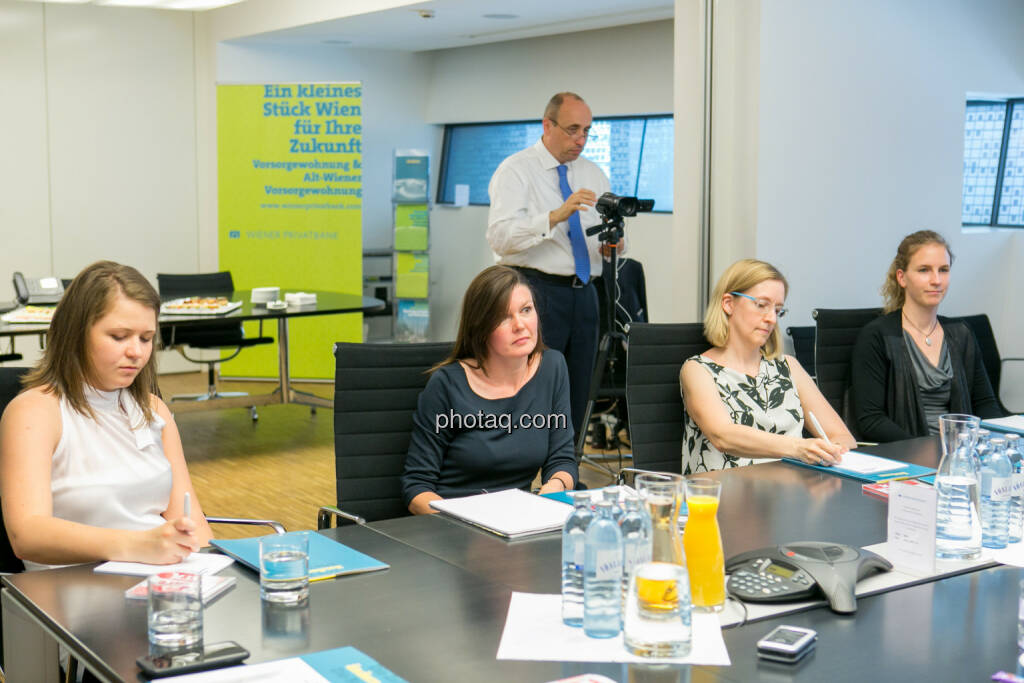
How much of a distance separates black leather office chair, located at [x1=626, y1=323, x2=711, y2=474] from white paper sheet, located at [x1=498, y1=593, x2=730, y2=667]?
165 cm

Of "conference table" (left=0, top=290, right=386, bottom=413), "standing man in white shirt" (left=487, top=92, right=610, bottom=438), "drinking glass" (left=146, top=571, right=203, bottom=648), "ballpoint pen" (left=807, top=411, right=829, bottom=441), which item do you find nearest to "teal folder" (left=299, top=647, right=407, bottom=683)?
"drinking glass" (left=146, top=571, right=203, bottom=648)

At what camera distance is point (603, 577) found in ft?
5.31

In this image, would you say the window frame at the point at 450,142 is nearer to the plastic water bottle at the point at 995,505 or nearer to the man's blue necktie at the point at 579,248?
the man's blue necktie at the point at 579,248

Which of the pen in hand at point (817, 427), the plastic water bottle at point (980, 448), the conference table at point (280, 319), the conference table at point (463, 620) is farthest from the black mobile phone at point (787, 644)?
the conference table at point (280, 319)

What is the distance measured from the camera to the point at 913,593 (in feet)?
6.16

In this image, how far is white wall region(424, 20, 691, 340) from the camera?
776 centimetres

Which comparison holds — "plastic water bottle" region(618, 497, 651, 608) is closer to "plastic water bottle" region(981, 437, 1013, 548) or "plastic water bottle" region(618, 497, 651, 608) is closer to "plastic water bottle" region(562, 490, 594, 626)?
"plastic water bottle" region(562, 490, 594, 626)

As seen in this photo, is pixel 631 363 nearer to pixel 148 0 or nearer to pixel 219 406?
pixel 219 406

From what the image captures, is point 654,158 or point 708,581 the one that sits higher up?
point 654,158

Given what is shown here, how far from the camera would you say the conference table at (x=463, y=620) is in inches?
60.4

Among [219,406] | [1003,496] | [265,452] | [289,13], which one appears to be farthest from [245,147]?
[1003,496]

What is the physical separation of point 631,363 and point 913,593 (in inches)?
62.4

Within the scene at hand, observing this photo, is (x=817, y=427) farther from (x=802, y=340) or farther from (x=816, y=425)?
(x=802, y=340)

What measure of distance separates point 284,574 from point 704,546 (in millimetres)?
680
